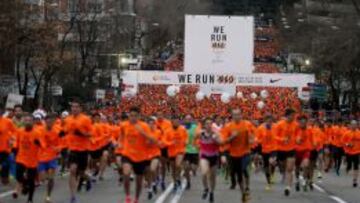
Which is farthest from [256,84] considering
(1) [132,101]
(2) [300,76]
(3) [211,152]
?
(3) [211,152]

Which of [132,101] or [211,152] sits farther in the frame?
[132,101]

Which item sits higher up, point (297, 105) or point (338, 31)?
point (338, 31)

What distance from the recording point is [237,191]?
75.7 ft

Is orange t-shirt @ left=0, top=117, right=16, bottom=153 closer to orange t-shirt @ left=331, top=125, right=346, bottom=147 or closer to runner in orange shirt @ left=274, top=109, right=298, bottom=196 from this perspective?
runner in orange shirt @ left=274, top=109, right=298, bottom=196

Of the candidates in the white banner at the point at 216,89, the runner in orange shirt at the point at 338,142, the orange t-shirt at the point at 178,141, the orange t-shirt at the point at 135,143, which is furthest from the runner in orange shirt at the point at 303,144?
the white banner at the point at 216,89

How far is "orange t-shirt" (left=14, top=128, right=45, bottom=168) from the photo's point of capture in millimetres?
18016

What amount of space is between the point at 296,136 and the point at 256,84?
108ft

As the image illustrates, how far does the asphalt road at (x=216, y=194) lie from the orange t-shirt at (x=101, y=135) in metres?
1.06

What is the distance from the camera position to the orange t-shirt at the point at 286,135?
70.9 ft

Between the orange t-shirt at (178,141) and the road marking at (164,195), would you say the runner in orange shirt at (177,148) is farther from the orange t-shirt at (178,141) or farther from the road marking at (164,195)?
the road marking at (164,195)

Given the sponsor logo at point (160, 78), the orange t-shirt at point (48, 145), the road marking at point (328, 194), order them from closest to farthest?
1. the orange t-shirt at point (48, 145)
2. the road marking at point (328, 194)
3. the sponsor logo at point (160, 78)

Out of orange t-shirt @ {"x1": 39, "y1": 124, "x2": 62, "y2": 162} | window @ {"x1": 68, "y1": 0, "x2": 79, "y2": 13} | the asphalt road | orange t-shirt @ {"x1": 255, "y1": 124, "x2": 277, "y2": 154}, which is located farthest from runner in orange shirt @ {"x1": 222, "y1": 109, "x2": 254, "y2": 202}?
window @ {"x1": 68, "y1": 0, "x2": 79, "y2": 13}

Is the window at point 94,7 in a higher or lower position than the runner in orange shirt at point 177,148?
higher

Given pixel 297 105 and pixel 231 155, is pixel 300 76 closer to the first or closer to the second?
pixel 297 105
